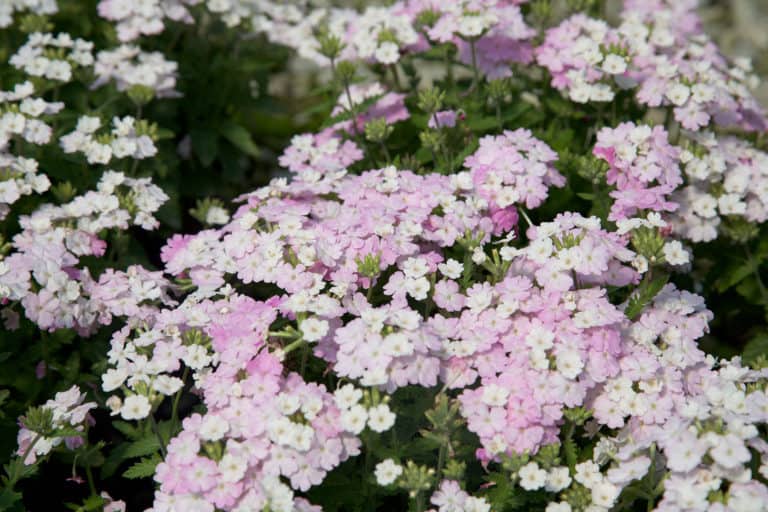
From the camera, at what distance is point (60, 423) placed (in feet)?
9.72

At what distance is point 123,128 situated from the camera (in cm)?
391

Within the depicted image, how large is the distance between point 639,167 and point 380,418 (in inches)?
59.9

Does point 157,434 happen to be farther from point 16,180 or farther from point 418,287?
point 16,180

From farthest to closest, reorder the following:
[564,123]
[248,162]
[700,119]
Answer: [248,162], [564,123], [700,119]

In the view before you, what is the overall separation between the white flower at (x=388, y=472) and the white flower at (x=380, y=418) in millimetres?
116

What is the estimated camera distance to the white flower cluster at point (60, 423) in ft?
9.81

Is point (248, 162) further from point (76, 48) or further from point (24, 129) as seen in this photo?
point (24, 129)

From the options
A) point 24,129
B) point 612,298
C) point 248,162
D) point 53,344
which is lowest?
point 248,162

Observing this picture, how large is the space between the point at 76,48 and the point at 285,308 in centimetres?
209

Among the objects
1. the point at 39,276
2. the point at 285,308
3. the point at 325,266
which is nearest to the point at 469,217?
the point at 325,266

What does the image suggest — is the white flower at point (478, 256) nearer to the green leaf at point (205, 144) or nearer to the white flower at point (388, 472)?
the white flower at point (388, 472)

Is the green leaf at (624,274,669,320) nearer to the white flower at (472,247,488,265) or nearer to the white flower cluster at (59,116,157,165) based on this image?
the white flower at (472,247,488,265)

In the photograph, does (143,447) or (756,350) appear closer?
(143,447)

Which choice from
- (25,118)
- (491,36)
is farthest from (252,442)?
(491,36)
